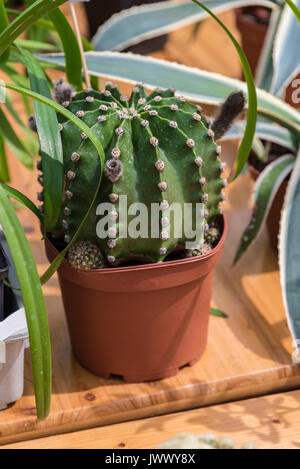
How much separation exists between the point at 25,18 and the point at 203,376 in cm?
51

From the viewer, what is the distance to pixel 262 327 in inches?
37.4

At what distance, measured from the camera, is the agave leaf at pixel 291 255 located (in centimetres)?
85

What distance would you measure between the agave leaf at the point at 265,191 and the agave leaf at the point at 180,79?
0.22 feet

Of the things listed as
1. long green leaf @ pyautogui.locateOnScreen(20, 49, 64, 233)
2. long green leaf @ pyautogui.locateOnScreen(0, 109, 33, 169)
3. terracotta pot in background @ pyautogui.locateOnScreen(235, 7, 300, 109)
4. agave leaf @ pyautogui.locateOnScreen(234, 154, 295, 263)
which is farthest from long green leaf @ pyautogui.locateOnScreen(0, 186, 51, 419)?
terracotta pot in background @ pyautogui.locateOnScreen(235, 7, 300, 109)

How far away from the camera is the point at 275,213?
106cm

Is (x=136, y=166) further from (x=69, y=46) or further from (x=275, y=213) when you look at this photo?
(x=275, y=213)

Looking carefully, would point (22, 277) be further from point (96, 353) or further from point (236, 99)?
point (236, 99)

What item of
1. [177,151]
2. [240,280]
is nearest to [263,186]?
[240,280]

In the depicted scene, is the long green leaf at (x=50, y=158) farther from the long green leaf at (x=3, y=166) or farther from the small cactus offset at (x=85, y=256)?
the long green leaf at (x=3, y=166)

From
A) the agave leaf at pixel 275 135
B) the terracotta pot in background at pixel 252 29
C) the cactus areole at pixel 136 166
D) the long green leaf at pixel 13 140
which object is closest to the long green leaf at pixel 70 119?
the cactus areole at pixel 136 166

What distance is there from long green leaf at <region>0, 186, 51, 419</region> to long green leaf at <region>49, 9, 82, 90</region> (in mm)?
260

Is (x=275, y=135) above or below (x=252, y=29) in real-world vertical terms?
below

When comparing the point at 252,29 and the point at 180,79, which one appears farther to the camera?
the point at 252,29

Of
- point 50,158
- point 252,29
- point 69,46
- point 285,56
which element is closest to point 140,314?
point 50,158
